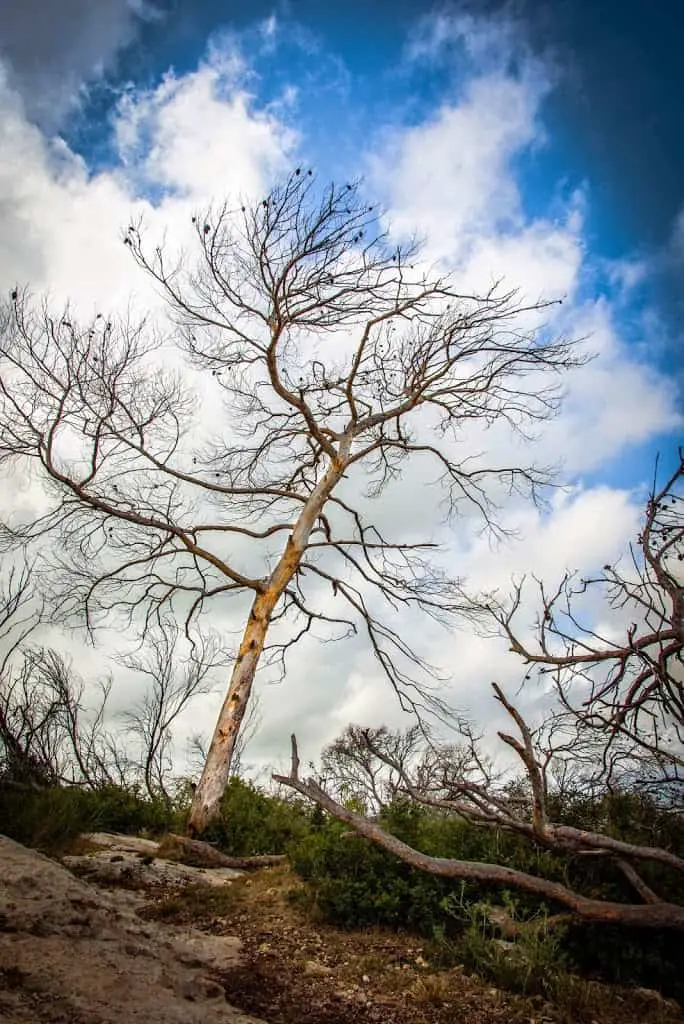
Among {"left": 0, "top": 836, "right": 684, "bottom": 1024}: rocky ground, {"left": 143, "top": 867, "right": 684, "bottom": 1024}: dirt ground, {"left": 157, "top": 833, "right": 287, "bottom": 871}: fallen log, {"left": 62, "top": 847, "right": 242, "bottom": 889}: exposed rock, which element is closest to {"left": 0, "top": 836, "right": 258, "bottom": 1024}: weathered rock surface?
{"left": 0, "top": 836, "right": 684, "bottom": 1024}: rocky ground

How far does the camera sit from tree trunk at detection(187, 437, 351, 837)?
9.14m

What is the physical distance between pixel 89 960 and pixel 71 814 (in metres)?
4.64

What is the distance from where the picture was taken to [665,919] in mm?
4160

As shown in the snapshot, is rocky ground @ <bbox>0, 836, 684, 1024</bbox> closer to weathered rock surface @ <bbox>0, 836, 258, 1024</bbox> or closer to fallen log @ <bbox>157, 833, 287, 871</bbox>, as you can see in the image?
weathered rock surface @ <bbox>0, 836, 258, 1024</bbox>

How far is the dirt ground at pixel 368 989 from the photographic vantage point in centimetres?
361

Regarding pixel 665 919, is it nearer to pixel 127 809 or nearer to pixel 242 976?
pixel 242 976

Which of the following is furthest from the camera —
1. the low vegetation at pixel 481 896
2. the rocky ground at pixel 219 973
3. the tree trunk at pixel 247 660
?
the tree trunk at pixel 247 660

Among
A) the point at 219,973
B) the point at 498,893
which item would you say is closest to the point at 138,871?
the point at 219,973

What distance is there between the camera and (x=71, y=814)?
770cm

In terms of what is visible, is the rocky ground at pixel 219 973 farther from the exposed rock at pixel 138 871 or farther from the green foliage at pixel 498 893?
the exposed rock at pixel 138 871

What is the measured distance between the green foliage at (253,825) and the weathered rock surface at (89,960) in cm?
358

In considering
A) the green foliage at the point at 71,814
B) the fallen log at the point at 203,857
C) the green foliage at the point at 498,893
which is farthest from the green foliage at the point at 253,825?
the green foliage at the point at 498,893

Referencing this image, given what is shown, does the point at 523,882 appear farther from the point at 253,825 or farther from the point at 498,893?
the point at 253,825

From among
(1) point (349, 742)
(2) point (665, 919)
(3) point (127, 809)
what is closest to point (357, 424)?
(3) point (127, 809)
